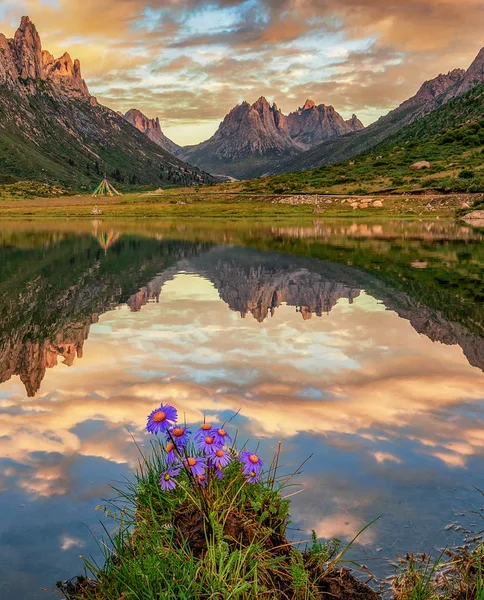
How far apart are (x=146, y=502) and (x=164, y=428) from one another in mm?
2146

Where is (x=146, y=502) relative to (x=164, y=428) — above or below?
below

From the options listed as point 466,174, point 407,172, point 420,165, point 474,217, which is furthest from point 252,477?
point 420,165

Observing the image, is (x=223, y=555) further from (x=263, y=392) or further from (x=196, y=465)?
(x=263, y=392)

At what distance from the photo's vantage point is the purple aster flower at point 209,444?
609cm

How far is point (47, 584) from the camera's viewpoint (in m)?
6.68

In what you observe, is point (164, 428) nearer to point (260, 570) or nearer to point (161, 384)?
point (260, 570)

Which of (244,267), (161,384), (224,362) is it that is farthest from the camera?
(244,267)

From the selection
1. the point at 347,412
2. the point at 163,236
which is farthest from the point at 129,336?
the point at 163,236

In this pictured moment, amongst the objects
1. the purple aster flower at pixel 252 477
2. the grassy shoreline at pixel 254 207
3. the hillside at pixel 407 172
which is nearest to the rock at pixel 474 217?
the grassy shoreline at pixel 254 207

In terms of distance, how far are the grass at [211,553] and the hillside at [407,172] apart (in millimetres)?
115812

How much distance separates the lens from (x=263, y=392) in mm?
13258

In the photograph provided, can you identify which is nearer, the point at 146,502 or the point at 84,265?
the point at 146,502

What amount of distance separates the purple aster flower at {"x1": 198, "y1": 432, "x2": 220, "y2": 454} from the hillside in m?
117

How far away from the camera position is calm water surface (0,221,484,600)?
26.2 ft
